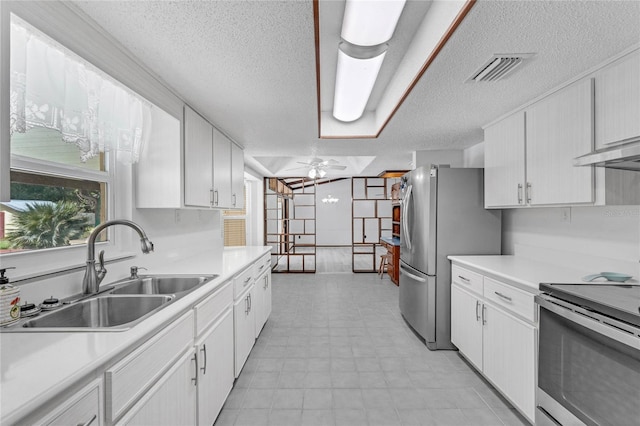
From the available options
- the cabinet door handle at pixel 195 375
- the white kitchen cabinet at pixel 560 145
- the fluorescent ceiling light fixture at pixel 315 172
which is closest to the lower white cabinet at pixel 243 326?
the cabinet door handle at pixel 195 375

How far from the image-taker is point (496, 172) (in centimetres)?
269

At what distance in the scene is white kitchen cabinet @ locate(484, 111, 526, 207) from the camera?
2.39m

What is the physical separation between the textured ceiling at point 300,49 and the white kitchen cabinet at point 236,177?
812mm

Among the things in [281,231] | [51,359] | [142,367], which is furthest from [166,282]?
[281,231]

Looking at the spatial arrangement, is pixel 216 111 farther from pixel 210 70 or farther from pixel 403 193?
pixel 403 193

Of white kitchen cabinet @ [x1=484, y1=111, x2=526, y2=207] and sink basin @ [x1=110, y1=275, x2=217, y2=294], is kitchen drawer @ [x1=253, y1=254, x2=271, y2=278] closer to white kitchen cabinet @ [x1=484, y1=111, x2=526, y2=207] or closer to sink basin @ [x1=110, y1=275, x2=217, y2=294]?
sink basin @ [x1=110, y1=275, x2=217, y2=294]

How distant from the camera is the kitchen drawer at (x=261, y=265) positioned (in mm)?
2897

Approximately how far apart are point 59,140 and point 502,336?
3.00m

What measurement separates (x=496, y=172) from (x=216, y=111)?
2606 millimetres

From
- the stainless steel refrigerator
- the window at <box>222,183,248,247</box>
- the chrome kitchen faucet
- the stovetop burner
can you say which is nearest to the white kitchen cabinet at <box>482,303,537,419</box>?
the stainless steel refrigerator

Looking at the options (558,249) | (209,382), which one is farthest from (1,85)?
(558,249)

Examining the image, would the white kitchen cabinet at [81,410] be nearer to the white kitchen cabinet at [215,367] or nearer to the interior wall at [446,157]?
the white kitchen cabinet at [215,367]

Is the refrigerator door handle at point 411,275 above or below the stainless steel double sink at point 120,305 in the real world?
below

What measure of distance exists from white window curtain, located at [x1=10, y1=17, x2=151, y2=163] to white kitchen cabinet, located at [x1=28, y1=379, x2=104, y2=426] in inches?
35.1
